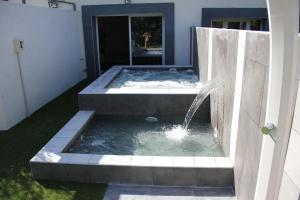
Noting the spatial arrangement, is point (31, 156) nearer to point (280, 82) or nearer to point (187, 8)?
point (280, 82)

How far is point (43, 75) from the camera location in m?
8.03

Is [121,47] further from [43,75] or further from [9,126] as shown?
[9,126]

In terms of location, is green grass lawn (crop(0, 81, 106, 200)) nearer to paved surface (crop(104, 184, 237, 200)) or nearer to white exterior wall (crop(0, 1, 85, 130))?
paved surface (crop(104, 184, 237, 200))

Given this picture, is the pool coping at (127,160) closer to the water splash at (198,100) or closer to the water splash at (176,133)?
the water splash at (176,133)

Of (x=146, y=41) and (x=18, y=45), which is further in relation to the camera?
(x=146, y=41)

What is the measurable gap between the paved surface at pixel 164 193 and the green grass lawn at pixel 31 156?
0.75 feet

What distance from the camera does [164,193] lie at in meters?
3.98

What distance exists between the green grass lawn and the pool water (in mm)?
822

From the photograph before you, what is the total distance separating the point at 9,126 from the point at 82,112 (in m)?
1.66

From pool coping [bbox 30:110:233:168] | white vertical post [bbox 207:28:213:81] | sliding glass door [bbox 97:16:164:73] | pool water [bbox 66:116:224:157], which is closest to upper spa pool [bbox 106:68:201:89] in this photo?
white vertical post [bbox 207:28:213:81]

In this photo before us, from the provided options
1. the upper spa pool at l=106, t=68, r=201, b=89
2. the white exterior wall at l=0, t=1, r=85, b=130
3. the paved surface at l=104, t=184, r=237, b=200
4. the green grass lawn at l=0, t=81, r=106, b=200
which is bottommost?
the paved surface at l=104, t=184, r=237, b=200

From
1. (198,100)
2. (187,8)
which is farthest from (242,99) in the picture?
(187,8)

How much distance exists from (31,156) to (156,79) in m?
4.87

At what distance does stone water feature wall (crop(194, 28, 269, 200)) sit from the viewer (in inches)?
112
